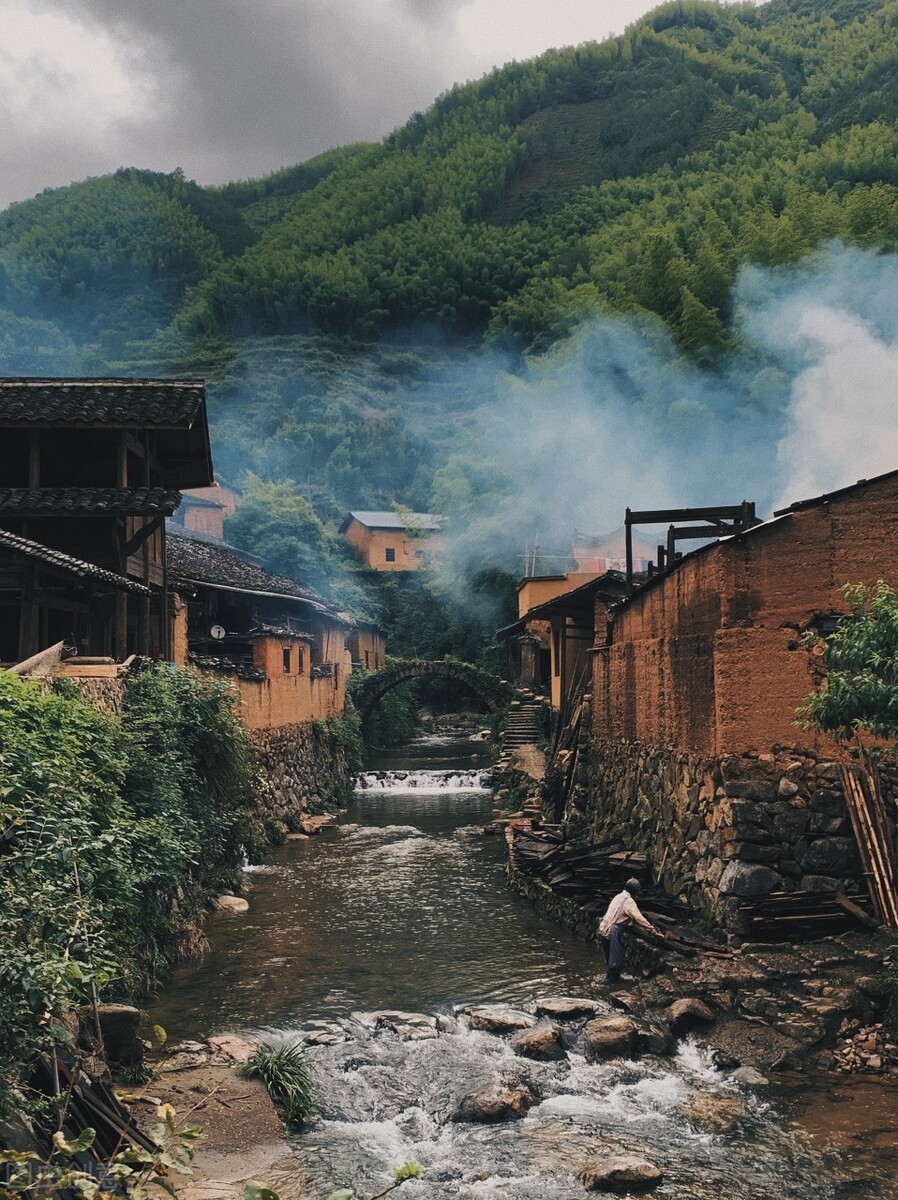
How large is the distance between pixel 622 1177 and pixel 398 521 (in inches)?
2285

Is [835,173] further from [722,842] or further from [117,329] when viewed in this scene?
[117,329]

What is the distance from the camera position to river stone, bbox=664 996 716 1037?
1055 centimetres

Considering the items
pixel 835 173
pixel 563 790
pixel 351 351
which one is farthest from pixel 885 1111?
pixel 351 351

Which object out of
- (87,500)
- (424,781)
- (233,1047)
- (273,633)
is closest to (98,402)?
(87,500)

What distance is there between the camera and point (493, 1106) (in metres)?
9.11

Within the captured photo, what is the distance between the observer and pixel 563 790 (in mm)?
22562

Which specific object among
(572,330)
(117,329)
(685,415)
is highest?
(117,329)

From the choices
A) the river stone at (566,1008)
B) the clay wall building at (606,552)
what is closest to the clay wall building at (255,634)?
the river stone at (566,1008)

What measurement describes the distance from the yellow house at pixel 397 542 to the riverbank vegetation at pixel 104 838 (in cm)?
4423

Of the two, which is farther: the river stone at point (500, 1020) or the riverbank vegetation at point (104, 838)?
the river stone at point (500, 1020)

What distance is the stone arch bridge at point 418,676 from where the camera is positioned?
42.8 metres

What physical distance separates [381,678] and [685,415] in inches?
719

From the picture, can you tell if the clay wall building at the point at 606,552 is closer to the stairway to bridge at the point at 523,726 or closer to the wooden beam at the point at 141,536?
the stairway to bridge at the point at 523,726

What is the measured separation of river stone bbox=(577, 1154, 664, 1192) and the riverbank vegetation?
13.7 ft
